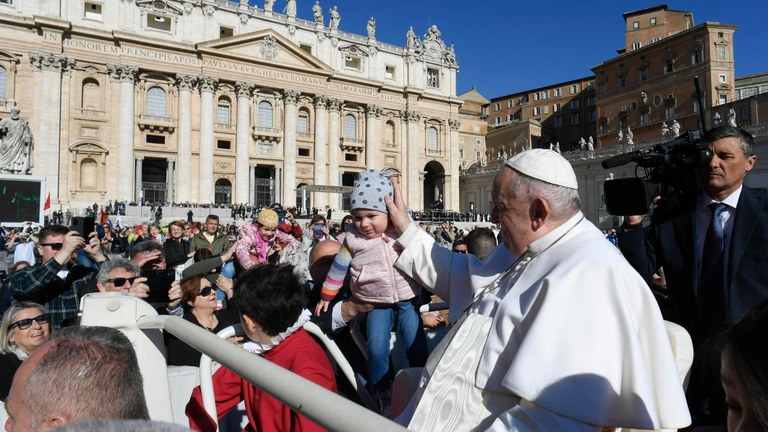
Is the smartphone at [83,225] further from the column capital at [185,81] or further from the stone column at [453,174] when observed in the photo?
the stone column at [453,174]

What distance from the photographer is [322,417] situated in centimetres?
95

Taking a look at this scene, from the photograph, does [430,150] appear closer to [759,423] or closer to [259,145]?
[259,145]

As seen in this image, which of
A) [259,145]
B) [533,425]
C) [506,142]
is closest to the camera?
[533,425]

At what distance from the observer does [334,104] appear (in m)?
39.2

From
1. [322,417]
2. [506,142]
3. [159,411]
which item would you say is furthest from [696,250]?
[506,142]

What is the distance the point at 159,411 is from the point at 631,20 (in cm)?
5344

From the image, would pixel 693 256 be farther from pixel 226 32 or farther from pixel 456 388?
pixel 226 32

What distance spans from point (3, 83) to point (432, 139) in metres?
30.7

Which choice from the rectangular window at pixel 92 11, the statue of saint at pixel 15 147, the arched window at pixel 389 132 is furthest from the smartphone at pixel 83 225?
the arched window at pixel 389 132

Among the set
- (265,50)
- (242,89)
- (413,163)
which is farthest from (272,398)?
(413,163)

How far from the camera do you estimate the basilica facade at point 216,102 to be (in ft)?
96.6

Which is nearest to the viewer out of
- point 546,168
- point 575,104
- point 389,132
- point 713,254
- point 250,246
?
point 546,168

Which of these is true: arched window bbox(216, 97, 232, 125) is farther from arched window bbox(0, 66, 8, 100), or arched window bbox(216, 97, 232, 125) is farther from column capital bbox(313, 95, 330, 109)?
arched window bbox(0, 66, 8, 100)

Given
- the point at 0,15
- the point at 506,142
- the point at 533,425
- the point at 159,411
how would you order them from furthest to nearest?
the point at 506,142 → the point at 0,15 → the point at 159,411 → the point at 533,425
